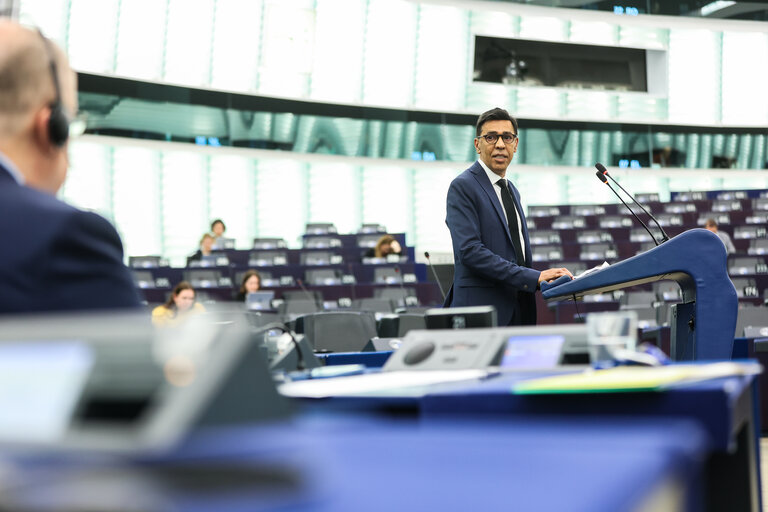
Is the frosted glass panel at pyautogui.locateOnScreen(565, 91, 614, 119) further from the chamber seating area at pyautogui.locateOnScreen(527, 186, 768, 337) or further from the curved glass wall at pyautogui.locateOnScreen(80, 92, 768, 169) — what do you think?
the chamber seating area at pyautogui.locateOnScreen(527, 186, 768, 337)

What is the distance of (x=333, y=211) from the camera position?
1593 cm

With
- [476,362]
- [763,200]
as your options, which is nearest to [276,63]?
[763,200]

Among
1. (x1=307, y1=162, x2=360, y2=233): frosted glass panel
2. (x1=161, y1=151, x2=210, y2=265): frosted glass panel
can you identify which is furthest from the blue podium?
(x1=307, y1=162, x2=360, y2=233): frosted glass panel

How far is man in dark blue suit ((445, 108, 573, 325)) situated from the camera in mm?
2857

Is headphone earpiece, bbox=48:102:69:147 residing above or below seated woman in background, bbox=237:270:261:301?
above

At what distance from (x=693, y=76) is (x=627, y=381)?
18.0m

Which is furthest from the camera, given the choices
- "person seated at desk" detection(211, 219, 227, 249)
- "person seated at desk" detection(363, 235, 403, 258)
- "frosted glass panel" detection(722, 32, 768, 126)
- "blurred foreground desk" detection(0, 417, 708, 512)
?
"frosted glass panel" detection(722, 32, 768, 126)

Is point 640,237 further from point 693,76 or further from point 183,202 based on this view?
point 183,202

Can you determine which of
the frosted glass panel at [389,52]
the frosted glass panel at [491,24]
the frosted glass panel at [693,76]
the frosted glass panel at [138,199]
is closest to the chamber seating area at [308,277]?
the frosted glass panel at [138,199]

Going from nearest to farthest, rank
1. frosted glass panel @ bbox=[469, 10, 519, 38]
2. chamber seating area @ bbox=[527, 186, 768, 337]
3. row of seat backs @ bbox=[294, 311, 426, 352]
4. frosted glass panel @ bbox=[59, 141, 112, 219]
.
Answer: row of seat backs @ bbox=[294, 311, 426, 352]
chamber seating area @ bbox=[527, 186, 768, 337]
frosted glass panel @ bbox=[59, 141, 112, 219]
frosted glass panel @ bbox=[469, 10, 519, 38]

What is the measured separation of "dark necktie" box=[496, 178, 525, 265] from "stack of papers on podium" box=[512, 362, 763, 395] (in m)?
1.87

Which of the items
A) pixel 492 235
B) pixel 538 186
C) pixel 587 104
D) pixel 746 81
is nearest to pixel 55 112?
pixel 492 235

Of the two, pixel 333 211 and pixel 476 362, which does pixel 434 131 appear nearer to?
pixel 333 211

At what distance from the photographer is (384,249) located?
10.9 meters
